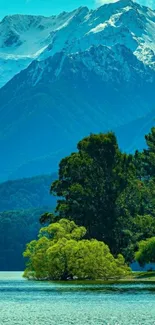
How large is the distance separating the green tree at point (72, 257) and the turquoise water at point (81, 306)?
13749 millimetres

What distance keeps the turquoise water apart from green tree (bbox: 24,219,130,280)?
13.7 meters

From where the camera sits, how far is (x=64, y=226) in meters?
136

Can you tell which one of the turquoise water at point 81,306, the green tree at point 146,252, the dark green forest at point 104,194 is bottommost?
the turquoise water at point 81,306

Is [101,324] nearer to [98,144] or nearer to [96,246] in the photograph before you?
[96,246]

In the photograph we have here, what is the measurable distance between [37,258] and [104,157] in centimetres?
2050

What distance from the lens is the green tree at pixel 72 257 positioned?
125 meters

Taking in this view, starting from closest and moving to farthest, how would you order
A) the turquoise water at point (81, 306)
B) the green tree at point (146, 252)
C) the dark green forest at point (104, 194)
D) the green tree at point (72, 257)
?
the turquoise water at point (81, 306)
the green tree at point (146, 252)
the green tree at point (72, 257)
the dark green forest at point (104, 194)

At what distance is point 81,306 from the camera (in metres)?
82.6

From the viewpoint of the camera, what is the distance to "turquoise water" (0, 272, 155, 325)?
69.4 metres

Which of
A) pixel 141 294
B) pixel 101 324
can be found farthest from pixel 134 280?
pixel 101 324

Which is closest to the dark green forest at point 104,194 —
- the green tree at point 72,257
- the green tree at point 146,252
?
the green tree at point 72,257

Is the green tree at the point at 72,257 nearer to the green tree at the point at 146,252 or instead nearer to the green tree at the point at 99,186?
the green tree at the point at 146,252

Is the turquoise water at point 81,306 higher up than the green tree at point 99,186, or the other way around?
the green tree at point 99,186

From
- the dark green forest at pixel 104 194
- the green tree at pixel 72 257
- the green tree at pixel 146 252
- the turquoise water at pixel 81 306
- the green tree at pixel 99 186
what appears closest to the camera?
the turquoise water at pixel 81 306
